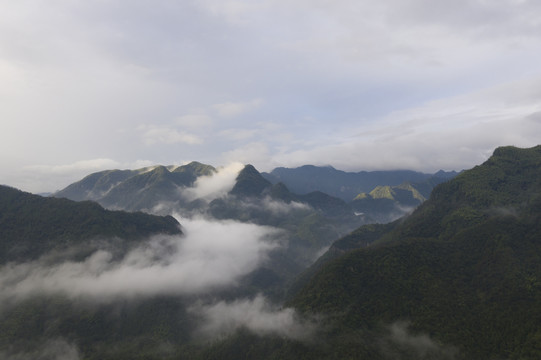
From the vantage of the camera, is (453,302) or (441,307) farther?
(453,302)

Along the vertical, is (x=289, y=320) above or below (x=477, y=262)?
below

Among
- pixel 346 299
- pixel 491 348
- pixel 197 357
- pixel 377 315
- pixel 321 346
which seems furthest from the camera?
pixel 197 357

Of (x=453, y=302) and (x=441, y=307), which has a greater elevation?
(x=453, y=302)

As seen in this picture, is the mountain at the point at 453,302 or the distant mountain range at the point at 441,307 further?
the distant mountain range at the point at 441,307

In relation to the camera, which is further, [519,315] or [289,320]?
[289,320]

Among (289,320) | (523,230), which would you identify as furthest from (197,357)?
(523,230)

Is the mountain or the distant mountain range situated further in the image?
the distant mountain range

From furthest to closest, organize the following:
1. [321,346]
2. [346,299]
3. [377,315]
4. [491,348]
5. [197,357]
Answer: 1. [197,357]
2. [346,299]
3. [377,315]
4. [321,346]
5. [491,348]

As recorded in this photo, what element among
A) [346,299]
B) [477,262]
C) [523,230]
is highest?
[523,230]

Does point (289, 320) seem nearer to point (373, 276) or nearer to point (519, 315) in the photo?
point (373, 276)

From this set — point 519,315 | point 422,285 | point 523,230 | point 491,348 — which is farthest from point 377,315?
point 523,230
